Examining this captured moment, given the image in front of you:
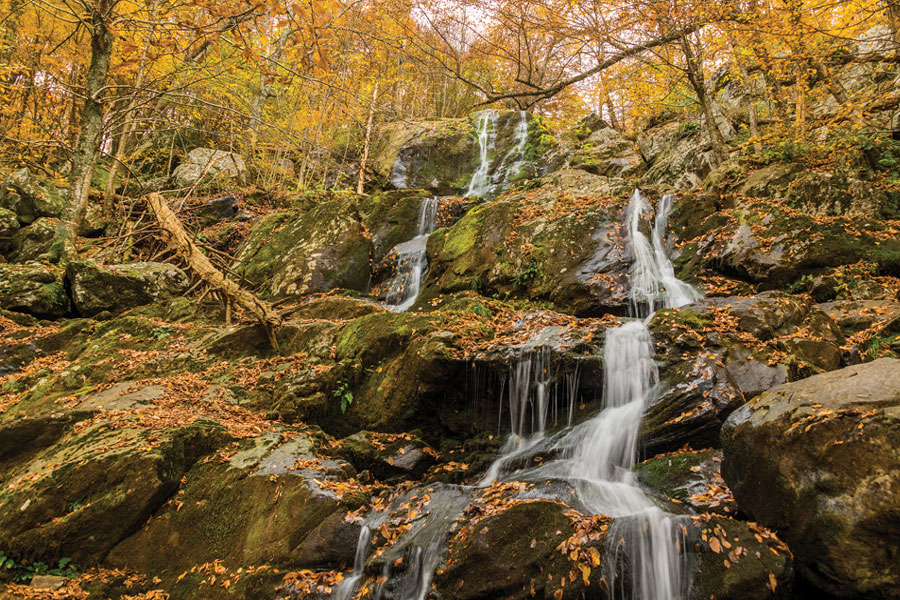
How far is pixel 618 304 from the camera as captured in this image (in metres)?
7.85

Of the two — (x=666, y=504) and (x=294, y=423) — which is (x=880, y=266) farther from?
(x=294, y=423)

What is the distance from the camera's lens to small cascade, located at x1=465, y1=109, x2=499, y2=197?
16750 mm

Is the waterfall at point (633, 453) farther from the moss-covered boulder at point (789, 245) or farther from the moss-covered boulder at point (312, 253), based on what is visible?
the moss-covered boulder at point (312, 253)

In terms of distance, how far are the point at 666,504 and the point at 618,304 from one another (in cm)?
450

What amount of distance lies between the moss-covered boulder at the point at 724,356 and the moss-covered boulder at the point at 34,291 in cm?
1091

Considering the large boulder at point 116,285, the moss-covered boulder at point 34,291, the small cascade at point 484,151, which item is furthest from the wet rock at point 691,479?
the small cascade at point 484,151

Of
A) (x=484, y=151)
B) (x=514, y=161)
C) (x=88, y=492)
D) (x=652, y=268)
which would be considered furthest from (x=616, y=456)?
(x=484, y=151)

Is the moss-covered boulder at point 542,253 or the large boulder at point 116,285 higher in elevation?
the moss-covered boulder at point 542,253

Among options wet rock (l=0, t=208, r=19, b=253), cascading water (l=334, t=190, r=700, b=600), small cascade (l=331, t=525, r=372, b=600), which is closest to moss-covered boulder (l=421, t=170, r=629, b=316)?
cascading water (l=334, t=190, r=700, b=600)

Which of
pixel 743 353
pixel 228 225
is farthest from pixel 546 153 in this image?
pixel 743 353

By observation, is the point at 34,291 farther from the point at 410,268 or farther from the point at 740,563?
the point at 740,563

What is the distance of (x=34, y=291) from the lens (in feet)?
28.9

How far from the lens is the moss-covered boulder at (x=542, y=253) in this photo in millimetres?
8266

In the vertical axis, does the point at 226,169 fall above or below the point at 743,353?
above
